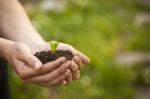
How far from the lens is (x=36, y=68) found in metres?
2.38

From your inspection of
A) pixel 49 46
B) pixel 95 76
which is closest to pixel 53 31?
pixel 95 76

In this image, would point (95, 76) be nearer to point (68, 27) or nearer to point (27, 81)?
point (68, 27)

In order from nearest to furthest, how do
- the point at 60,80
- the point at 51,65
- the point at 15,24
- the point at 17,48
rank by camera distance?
the point at 51,65 → the point at 60,80 → the point at 17,48 → the point at 15,24

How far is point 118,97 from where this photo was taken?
18.7 feet

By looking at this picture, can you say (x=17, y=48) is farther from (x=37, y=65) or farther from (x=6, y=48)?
(x=37, y=65)

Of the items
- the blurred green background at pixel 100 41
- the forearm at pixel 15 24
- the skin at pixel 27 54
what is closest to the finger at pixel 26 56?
the skin at pixel 27 54

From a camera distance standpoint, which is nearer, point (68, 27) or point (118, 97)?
point (118, 97)

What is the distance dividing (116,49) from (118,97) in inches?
45.1

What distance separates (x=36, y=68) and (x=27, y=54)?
134 mm

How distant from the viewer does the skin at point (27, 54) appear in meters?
2.40

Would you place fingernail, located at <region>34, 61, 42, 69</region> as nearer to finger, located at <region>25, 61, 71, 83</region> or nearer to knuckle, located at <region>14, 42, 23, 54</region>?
finger, located at <region>25, 61, 71, 83</region>

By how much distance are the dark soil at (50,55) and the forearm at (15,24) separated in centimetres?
36

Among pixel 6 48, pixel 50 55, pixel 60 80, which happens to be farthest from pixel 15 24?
pixel 60 80

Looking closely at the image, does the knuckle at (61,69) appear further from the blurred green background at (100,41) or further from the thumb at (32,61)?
the blurred green background at (100,41)
